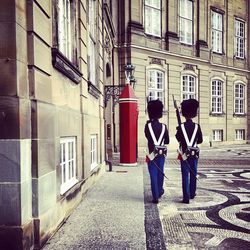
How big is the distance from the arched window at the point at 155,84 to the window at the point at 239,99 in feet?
25.7

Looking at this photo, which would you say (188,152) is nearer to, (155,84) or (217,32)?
(155,84)

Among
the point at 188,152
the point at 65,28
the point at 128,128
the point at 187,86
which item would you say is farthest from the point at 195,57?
the point at 65,28

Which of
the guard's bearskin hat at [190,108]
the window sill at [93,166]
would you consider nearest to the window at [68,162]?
the window sill at [93,166]

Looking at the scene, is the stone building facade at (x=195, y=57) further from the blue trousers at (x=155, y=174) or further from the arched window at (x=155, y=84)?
the blue trousers at (x=155, y=174)

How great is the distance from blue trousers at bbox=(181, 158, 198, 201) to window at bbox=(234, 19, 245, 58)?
2130cm

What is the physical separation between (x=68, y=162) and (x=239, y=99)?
2222cm

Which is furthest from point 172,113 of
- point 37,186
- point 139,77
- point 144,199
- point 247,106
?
point 37,186

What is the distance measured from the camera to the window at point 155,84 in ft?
63.6

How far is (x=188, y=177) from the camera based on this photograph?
605 cm

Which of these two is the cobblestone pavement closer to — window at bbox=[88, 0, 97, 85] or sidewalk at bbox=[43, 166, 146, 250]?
sidewalk at bbox=[43, 166, 146, 250]

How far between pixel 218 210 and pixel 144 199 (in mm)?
1438

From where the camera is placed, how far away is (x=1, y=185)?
11.2 feet

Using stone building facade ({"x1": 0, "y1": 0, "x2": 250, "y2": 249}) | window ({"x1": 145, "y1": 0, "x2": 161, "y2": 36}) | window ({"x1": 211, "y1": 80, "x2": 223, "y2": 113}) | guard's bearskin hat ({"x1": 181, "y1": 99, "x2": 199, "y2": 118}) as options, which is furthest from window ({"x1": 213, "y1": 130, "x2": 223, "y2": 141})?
guard's bearskin hat ({"x1": 181, "y1": 99, "x2": 199, "y2": 118})

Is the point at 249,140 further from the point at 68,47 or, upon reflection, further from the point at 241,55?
the point at 68,47
